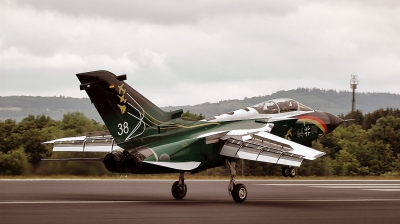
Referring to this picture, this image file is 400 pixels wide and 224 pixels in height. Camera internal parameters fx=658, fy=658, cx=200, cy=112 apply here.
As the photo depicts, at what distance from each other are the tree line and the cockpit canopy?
8.97 ft

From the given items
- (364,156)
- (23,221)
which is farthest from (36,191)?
(364,156)

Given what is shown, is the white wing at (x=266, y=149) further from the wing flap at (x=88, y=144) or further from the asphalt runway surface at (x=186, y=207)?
the wing flap at (x=88, y=144)

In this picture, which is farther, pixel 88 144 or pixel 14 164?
pixel 14 164

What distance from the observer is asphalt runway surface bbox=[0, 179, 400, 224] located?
54.6 feet

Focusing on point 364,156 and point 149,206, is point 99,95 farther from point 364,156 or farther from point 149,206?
A: point 364,156

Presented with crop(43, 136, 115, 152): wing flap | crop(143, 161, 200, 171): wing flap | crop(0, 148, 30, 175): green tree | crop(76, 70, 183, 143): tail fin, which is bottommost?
crop(0, 148, 30, 175): green tree

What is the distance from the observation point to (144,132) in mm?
22656

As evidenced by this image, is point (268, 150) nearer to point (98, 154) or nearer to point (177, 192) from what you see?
point (177, 192)

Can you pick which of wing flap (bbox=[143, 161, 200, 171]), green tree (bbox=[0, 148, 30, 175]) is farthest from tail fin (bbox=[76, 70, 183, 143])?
green tree (bbox=[0, 148, 30, 175])

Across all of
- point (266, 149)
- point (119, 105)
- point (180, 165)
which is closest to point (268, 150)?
point (266, 149)

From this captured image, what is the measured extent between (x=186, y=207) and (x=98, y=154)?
972 inches

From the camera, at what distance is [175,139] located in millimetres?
22734

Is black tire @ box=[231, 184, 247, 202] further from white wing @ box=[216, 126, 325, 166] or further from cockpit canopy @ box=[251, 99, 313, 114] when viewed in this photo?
cockpit canopy @ box=[251, 99, 313, 114]

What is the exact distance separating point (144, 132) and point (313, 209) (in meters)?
6.44
